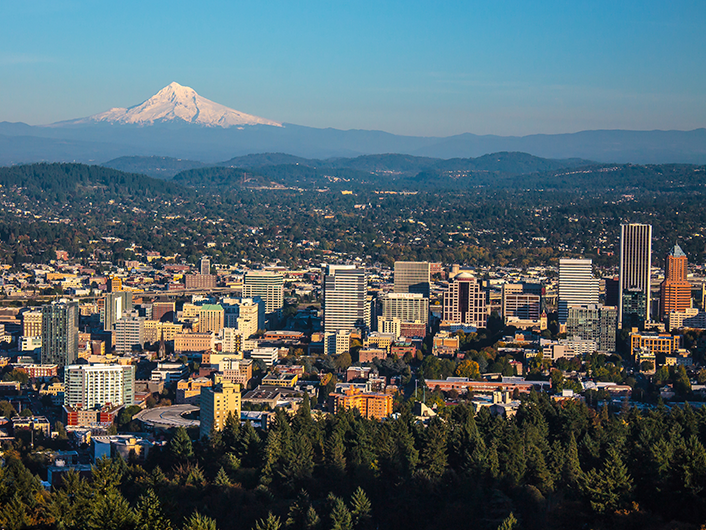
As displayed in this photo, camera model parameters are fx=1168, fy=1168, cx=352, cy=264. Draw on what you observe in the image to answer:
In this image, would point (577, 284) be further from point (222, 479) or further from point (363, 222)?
point (363, 222)

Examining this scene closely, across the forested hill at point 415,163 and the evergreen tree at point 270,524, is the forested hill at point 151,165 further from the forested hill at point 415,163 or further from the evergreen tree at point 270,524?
the evergreen tree at point 270,524

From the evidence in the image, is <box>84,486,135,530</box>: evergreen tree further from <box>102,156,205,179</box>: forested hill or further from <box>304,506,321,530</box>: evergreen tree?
<box>102,156,205,179</box>: forested hill

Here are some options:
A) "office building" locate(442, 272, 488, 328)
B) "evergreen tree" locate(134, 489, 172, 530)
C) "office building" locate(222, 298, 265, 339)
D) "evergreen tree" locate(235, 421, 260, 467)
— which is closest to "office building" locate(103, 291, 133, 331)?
"office building" locate(222, 298, 265, 339)

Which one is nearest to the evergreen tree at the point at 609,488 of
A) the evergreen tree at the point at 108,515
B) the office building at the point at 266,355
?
the evergreen tree at the point at 108,515

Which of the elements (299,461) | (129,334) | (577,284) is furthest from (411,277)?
(299,461)

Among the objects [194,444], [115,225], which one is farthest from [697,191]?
[194,444]

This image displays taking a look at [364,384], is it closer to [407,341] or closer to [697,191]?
[407,341]
